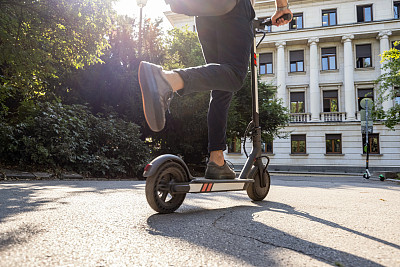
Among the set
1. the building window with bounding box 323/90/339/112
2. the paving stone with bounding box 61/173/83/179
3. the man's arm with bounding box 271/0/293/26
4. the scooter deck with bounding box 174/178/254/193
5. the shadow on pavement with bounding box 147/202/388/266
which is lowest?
the paving stone with bounding box 61/173/83/179

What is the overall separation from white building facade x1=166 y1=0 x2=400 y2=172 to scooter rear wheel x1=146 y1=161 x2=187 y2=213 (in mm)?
25677

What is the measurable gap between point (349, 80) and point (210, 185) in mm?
28480

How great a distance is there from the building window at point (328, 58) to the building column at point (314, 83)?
0.85 metres

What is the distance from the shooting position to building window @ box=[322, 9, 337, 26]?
93.8 ft

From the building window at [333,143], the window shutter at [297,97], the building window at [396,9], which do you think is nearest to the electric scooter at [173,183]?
the building window at [333,143]

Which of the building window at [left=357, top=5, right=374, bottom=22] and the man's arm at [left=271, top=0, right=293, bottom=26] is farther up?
the building window at [left=357, top=5, right=374, bottom=22]

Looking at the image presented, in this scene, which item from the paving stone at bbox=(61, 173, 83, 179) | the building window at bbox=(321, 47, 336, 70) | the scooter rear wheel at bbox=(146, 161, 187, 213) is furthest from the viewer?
the building window at bbox=(321, 47, 336, 70)

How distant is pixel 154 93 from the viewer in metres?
1.69

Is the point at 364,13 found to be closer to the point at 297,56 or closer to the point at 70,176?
the point at 297,56

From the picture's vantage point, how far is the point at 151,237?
1365 millimetres

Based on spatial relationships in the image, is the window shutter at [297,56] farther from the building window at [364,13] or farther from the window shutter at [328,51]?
the building window at [364,13]

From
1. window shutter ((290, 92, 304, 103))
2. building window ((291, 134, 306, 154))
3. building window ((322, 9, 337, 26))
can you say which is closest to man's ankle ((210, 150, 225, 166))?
building window ((291, 134, 306, 154))

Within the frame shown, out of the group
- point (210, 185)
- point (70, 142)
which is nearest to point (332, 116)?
point (70, 142)

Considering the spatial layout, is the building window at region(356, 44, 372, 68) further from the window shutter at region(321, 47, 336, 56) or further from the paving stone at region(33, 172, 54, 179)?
the paving stone at region(33, 172, 54, 179)
